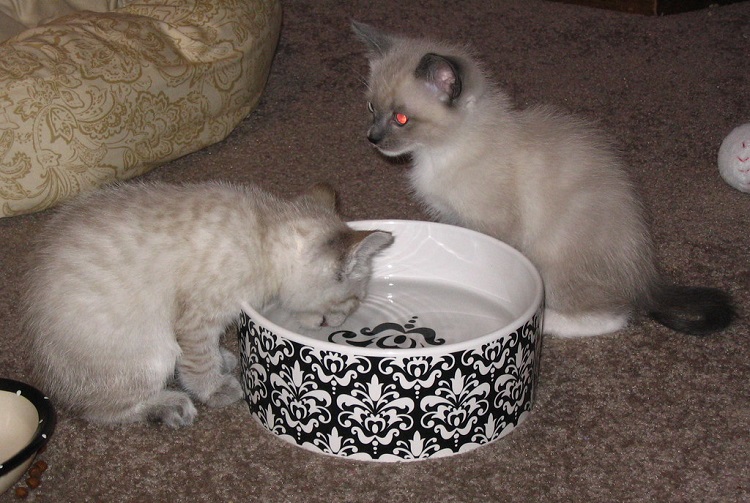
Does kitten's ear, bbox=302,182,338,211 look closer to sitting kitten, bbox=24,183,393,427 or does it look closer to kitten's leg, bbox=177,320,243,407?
sitting kitten, bbox=24,183,393,427

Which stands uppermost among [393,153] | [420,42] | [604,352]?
[420,42]

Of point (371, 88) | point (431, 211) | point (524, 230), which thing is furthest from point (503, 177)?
point (371, 88)

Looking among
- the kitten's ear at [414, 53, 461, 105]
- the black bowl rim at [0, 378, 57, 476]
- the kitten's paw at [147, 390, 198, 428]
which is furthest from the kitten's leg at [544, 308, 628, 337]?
the black bowl rim at [0, 378, 57, 476]

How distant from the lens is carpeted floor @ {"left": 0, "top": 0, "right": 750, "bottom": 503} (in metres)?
1.52

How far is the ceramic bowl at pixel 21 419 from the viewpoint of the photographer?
1481 mm

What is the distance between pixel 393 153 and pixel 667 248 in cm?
77

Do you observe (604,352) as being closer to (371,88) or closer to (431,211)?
(431,211)

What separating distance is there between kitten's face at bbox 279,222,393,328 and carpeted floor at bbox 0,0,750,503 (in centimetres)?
25

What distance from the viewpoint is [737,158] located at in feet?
7.77

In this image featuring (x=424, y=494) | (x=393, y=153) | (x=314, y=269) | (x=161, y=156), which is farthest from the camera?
(x=161, y=156)

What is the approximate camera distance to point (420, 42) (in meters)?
2.17

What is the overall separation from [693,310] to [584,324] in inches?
9.4

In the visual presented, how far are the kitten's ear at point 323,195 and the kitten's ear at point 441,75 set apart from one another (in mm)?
340

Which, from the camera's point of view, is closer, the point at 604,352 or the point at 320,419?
the point at 320,419
